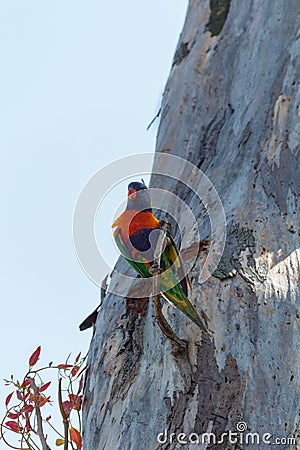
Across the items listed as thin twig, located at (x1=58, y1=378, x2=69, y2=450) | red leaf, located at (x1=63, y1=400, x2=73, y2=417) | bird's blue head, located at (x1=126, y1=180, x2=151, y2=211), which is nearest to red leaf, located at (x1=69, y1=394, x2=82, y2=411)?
red leaf, located at (x1=63, y1=400, x2=73, y2=417)

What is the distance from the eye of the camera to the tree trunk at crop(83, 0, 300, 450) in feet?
6.23

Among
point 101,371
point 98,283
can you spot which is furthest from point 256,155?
point 101,371

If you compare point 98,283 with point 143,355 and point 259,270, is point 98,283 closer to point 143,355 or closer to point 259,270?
point 143,355

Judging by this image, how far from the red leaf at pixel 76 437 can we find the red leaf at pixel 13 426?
193 mm

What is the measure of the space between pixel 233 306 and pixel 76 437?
2.78 ft

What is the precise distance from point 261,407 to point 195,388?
7.6 inches

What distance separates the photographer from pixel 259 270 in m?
2.12

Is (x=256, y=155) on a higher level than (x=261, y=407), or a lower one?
higher

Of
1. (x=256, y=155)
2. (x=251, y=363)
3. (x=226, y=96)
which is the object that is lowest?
(x=251, y=363)

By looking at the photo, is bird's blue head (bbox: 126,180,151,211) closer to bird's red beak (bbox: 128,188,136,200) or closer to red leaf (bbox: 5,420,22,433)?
bird's red beak (bbox: 128,188,136,200)

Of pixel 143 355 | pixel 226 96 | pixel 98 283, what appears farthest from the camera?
pixel 226 96

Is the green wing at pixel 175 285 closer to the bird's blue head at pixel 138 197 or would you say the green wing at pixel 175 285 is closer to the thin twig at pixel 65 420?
the bird's blue head at pixel 138 197

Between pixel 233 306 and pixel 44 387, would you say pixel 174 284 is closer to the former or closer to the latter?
pixel 233 306

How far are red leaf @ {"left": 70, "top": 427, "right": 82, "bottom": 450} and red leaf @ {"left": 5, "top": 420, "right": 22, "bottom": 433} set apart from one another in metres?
0.19
